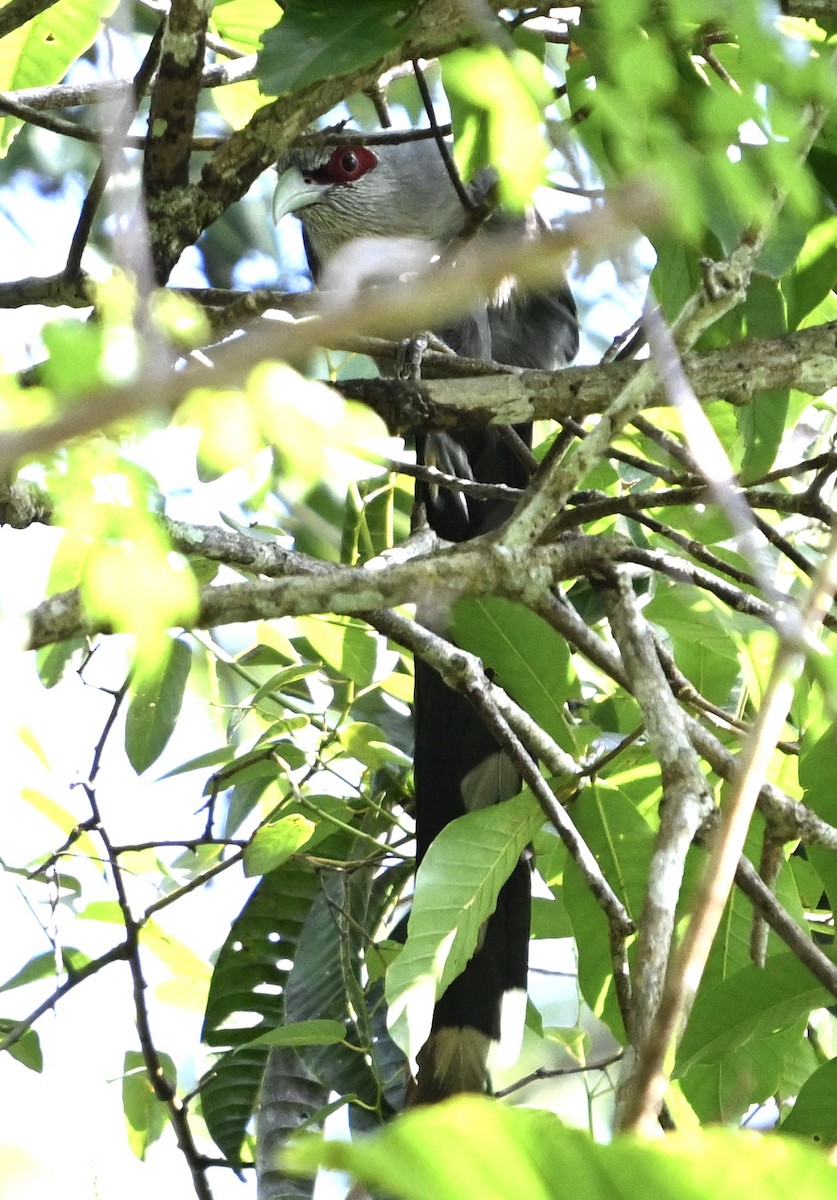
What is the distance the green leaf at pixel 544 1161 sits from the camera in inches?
21.1

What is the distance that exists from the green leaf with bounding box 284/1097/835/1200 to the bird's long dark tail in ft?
4.90

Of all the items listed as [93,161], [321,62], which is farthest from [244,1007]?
[93,161]

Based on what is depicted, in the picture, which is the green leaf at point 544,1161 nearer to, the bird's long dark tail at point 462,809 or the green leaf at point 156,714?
the bird's long dark tail at point 462,809

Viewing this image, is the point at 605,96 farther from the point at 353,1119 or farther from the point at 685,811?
the point at 353,1119

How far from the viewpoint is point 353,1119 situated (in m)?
2.26

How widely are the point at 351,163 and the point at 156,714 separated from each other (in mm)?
2336

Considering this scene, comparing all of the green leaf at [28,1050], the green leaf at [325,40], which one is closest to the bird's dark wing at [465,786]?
the green leaf at [28,1050]

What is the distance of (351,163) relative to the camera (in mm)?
4121

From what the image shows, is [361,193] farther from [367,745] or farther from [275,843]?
[275,843]

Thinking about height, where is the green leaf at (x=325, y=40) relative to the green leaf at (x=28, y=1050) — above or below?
above

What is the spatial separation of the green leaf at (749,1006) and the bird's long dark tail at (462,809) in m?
0.60

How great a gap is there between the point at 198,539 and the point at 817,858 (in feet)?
2.87

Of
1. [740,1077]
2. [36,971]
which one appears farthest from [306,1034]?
[36,971]

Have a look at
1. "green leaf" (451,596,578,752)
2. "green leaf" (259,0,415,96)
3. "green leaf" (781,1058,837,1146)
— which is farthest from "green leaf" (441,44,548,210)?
"green leaf" (781,1058,837,1146)
